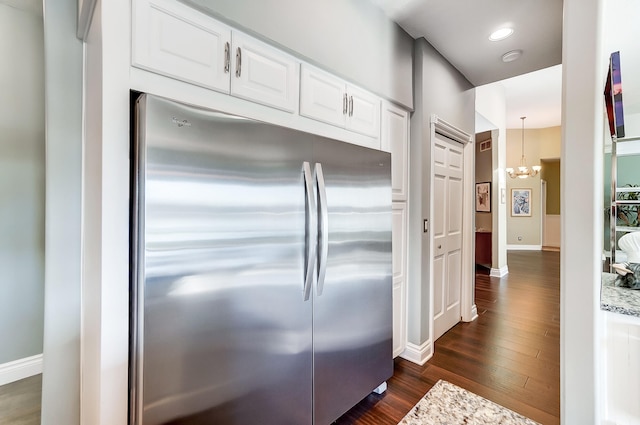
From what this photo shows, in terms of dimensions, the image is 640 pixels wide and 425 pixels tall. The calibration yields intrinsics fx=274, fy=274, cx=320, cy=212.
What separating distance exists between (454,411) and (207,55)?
6.41 feet

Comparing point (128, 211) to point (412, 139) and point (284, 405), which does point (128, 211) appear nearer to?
point (284, 405)

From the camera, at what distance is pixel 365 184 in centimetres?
164

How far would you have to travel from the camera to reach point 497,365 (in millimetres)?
2262

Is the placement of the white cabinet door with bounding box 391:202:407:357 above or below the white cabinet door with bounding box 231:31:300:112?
below

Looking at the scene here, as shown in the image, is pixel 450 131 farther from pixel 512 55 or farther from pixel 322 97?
pixel 322 97

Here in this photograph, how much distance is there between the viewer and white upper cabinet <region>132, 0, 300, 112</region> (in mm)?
1018

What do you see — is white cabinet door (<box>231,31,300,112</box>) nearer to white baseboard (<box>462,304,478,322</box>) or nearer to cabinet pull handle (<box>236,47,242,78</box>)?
cabinet pull handle (<box>236,47,242,78</box>)

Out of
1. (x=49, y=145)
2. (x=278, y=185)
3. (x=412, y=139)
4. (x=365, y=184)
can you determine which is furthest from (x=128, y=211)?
(x=412, y=139)

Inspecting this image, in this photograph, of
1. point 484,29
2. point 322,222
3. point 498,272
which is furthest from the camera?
point 498,272

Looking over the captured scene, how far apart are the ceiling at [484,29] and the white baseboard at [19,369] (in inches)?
141

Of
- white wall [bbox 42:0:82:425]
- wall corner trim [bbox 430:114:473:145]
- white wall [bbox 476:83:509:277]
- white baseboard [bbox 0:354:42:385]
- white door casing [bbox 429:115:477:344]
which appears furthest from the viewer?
white wall [bbox 476:83:509:277]

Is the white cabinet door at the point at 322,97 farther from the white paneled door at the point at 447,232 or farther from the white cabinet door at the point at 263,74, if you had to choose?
the white paneled door at the point at 447,232

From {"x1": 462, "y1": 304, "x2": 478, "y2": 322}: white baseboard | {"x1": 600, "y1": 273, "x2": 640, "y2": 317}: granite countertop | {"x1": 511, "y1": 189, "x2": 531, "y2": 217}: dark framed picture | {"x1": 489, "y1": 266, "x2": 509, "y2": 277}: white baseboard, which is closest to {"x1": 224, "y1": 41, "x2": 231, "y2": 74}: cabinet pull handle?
{"x1": 600, "y1": 273, "x2": 640, "y2": 317}: granite countertop

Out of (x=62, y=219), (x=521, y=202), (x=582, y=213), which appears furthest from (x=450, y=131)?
(x=521, y=202)
